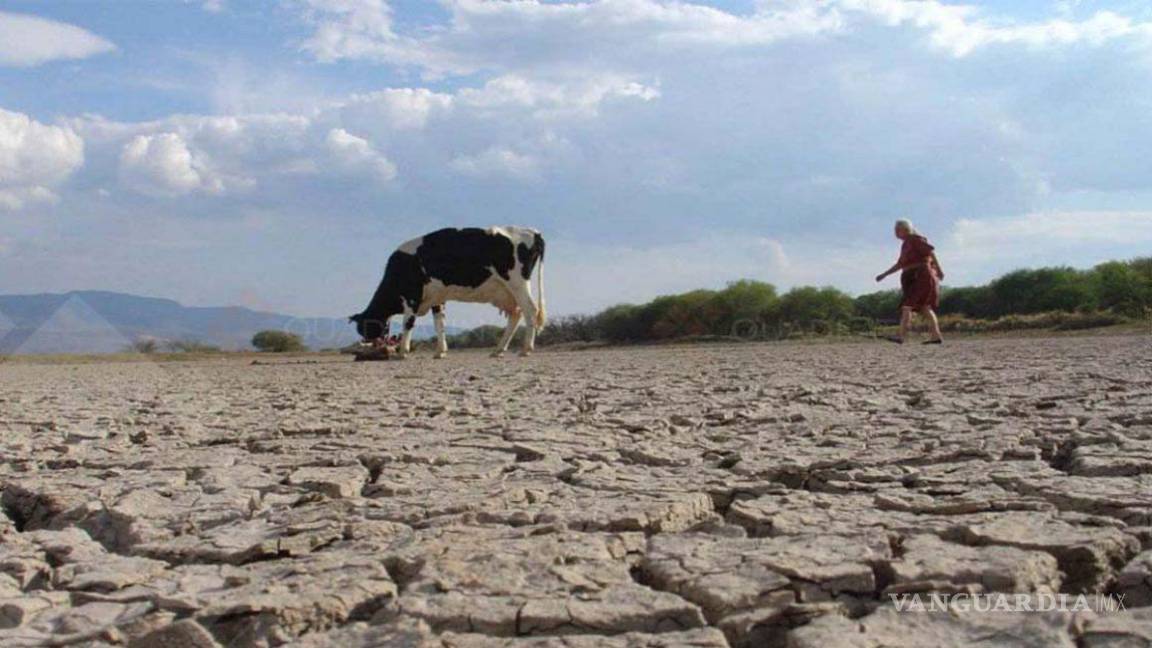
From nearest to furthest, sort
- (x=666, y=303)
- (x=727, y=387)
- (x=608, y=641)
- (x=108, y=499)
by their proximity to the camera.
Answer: (x=608, y=641) → (x=108, y=499) → (x=727, y=387) → (x=666, y=303)

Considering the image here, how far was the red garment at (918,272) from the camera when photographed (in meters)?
11.6

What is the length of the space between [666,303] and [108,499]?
23.9 metres

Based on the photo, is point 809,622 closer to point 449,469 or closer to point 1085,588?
point 1085,588

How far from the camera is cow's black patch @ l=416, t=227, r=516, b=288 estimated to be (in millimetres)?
13477

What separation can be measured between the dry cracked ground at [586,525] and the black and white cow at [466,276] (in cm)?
838

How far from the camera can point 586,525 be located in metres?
2.46

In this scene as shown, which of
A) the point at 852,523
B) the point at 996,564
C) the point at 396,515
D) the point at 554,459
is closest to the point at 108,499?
the point at 396,515

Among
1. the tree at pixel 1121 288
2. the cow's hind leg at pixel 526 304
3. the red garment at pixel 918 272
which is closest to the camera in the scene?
the red garment at pixel 918 272

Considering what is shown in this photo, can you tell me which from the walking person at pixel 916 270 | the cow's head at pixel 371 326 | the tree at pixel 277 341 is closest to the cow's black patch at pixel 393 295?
the cow's head at pixel 371 326

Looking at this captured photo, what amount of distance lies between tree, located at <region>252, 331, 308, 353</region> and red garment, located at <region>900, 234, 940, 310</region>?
59.9ft

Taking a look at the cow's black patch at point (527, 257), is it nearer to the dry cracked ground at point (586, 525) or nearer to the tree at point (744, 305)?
the dry cracked ground at point (586, 525)

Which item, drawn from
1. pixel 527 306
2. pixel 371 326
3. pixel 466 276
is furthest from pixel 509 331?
pixel 371 326

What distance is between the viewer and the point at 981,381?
614 cm

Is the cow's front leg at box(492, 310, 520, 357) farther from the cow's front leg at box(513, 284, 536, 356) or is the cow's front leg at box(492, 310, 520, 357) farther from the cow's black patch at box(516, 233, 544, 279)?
the cow's black patch at box(516, 233, 544, 279)
